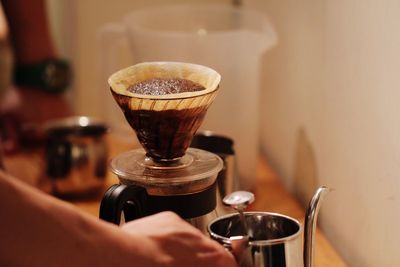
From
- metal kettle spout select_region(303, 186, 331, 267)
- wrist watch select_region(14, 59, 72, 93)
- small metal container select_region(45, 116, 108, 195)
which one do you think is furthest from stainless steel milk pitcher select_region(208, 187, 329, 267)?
wrist watch select_region(14, 59, 72, 93)

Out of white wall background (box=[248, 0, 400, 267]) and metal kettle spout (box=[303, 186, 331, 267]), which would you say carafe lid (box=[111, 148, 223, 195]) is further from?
white wall background (box=[248, 0, 400, 267])

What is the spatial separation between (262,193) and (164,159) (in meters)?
0.50

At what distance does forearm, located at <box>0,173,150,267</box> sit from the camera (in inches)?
23.7

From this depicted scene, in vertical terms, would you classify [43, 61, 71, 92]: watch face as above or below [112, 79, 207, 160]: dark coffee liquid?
below

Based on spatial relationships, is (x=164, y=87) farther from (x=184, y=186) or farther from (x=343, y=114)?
(x=343, y=114)

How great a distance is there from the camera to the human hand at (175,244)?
0.67m

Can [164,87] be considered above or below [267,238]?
above

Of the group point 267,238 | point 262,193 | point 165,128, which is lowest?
point 262,193

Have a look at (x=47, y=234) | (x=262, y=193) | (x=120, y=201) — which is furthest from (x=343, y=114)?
(x=47, y=234)

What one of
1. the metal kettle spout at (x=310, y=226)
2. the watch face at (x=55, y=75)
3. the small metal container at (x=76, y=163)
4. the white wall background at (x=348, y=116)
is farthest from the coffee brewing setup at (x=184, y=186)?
the watch face at (x=55, y=75)

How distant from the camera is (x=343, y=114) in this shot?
41.6 inches

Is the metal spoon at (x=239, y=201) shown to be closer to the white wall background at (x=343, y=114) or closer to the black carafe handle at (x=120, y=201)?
the black carafe handle at (x=120, y=201)

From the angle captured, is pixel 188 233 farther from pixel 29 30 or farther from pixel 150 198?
pixel 29 30

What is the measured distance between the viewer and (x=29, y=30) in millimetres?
1728
